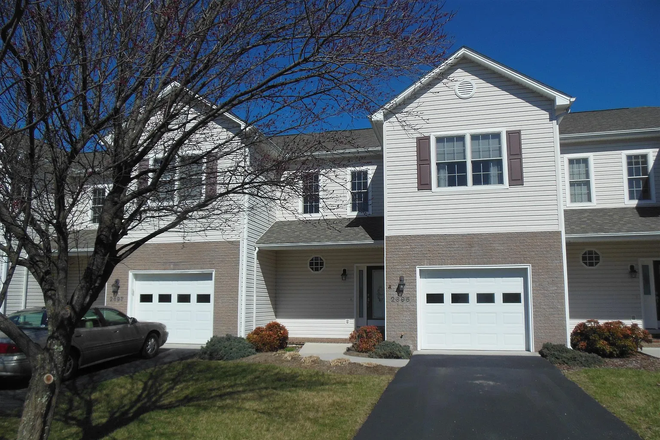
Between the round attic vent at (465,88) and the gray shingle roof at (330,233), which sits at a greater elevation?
the round attic vent at (465,88)

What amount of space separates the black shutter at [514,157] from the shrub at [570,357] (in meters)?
4.21

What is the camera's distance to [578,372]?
10.9 m

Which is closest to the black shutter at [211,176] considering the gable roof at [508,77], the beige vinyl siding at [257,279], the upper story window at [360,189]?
the gable roof at [508,77]

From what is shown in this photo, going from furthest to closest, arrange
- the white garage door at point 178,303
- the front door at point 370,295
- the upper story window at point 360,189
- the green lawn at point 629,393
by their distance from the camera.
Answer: the upper story window at point 360,189
the front door at point 370,295
the white garage door at point 178,303
the green lawn at point 629,393

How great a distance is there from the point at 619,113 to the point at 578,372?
11312 millimetres

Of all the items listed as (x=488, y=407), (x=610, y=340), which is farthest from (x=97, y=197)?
(x=610, y=340)

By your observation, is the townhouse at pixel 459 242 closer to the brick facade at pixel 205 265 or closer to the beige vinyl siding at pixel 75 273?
the brick facade at pixel 205 265

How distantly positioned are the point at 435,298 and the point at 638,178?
292 inches

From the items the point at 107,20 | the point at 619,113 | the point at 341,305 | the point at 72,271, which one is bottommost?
the point at 341,305

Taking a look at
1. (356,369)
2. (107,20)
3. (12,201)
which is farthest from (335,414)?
(107,20)

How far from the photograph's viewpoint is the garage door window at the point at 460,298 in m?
13.9

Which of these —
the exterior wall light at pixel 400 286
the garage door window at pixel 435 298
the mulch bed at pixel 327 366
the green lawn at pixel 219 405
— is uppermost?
the exterior wall light at pixel 400 286

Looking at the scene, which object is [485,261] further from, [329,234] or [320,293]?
[320,293]

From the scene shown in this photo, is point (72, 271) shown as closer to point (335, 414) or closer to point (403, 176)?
point (403, 176)
